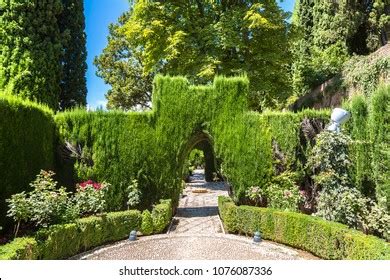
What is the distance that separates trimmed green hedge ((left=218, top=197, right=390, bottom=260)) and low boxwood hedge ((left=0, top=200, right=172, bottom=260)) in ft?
6.05

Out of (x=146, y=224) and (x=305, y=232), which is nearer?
(x=305, y=232)

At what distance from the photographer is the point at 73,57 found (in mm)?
15492

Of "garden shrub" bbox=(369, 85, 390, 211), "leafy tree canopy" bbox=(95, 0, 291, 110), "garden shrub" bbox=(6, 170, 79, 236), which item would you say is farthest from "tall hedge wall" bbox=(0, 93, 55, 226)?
"garden shrub" bbox=(369, 85, 390, 211)

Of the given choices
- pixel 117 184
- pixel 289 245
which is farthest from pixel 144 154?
pixel 289 245

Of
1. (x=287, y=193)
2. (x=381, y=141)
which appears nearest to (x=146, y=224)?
(x=287, y=193)

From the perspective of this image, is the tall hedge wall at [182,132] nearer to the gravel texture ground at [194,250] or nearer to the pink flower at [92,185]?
the pink flower at [92,185]

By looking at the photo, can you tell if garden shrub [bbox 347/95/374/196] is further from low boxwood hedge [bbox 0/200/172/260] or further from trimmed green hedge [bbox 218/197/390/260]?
low boxwood hedge [bbox 0/200/172/260]

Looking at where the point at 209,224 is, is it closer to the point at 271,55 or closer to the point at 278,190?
the point at 278,190

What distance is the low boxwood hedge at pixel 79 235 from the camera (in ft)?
17.7

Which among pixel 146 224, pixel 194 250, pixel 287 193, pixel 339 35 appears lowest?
pixel 194 250

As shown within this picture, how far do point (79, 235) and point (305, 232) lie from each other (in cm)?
460

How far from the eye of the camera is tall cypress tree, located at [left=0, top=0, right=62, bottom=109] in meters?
12.7

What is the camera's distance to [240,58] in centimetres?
1495

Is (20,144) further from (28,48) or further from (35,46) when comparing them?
(35,46)
